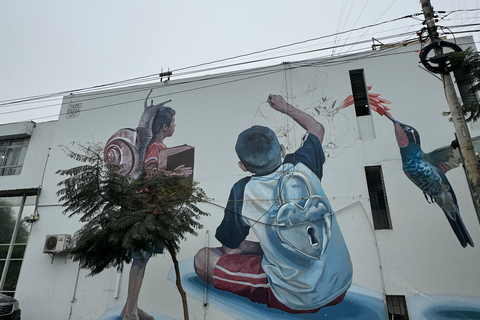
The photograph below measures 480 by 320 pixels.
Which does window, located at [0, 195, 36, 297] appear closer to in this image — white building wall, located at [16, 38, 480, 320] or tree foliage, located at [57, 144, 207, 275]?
white building wall, located at [16, 38, 480, 320]

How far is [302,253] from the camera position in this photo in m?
10.6

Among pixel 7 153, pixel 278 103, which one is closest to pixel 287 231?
pixel 278 103

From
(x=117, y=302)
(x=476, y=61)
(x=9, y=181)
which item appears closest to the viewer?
(x=476, y=61)

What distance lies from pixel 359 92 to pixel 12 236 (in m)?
14.9

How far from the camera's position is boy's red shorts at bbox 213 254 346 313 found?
10.4 meters

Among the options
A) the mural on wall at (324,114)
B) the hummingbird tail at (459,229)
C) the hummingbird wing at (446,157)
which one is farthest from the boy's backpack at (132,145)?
the hummingbird tail at (459,229)

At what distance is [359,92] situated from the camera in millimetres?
12289

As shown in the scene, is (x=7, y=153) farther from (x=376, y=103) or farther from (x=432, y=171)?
(x=432, y=171)

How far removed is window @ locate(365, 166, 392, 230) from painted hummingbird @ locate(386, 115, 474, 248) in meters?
0.88

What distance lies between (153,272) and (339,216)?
6.56m

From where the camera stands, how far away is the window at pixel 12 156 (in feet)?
49.7

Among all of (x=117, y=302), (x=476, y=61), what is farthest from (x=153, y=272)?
(x=476, y=61)

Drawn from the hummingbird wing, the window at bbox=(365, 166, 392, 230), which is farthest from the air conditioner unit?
the hummingbird wing

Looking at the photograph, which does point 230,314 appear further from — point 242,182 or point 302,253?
point 242,182
